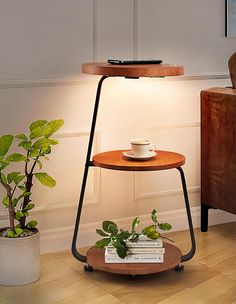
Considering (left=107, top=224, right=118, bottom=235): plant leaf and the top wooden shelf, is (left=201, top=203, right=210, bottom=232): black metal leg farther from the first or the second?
the top wooden shelf

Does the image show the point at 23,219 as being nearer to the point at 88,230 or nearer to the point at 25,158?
the point at 25,158

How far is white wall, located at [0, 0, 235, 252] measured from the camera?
9.98 feet

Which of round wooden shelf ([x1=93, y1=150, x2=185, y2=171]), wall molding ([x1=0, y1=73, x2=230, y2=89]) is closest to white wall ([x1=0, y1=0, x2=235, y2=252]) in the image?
wall molding ([x1=0, y1=73, x2=230, y2=89])

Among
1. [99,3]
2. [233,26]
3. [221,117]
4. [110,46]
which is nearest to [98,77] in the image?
[110,46]

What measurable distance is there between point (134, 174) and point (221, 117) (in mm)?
540

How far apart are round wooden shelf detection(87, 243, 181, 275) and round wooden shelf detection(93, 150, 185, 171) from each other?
427 millimetres

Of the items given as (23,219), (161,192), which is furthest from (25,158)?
(161,192)

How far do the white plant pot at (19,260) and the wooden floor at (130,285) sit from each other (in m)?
0.04

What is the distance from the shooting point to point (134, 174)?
3.42 metres

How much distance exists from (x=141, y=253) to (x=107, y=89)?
34.3 inches

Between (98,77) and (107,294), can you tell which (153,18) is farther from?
(107,294)

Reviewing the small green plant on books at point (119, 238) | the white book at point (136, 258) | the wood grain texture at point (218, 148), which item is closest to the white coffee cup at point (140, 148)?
the small green plant on books at point (119, 238)

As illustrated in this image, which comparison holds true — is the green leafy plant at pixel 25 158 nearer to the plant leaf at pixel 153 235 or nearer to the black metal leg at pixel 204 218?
the plant leaf at pixel 153 235

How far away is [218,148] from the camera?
341 cm
